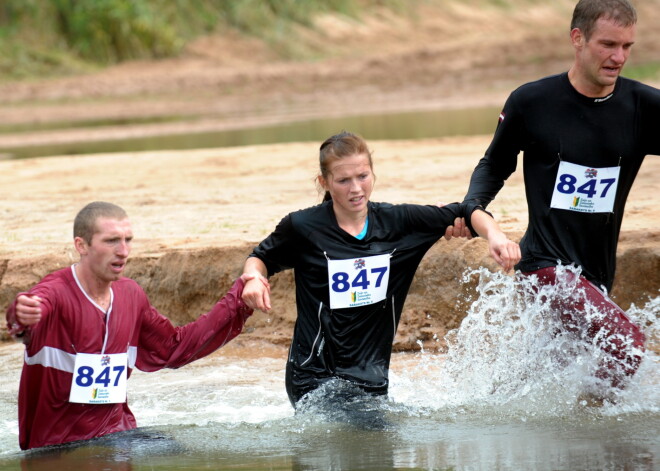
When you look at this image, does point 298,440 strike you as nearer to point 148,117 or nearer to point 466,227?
point 466,227

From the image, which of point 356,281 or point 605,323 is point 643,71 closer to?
point 605,323

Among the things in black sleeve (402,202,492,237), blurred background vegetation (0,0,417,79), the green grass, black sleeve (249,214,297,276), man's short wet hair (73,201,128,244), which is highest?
blurred background vegetation (0,0,417,79)

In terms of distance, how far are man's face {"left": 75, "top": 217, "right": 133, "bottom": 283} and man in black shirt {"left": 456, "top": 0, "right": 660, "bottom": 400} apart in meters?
1.95

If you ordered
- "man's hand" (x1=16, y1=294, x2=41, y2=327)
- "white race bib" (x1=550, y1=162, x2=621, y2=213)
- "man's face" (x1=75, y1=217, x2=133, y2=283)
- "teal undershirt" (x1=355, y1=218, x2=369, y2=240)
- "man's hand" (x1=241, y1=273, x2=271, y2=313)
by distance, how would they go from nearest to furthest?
"man's hand" (x1=16, y1=294, x2=41, y2=327), "man's face" (x1=75, y1=217, x2=133, y2=283), "man's hand" (x1=241, y1=273, x2=271, y2=313), "white race bib" (x1=550, y1=162, x2=621, y2=213), "teal undershirt" (x1=355, y1=218, x2=369, y2=240)

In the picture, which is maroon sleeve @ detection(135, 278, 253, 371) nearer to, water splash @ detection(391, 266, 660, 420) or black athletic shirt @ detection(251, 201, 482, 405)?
black athletic shirt @ detection(251, 201, 482, 405)

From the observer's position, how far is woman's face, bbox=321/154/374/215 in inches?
219

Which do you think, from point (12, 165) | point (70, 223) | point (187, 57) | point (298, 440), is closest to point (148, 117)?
point (187, 57)

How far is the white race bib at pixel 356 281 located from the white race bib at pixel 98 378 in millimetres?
1030

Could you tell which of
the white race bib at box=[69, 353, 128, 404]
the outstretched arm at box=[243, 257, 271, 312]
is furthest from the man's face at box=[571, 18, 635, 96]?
the white race bib at box=[69, 353, 128, 404]

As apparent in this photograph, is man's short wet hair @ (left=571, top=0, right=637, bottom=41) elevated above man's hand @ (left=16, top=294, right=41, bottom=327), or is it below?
above

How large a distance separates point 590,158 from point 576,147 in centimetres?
8

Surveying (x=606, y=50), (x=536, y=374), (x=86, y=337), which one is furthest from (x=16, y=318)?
(x=606, y=50)

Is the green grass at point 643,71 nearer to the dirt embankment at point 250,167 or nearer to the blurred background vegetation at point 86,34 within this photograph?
the dirt embankment at point 250,167

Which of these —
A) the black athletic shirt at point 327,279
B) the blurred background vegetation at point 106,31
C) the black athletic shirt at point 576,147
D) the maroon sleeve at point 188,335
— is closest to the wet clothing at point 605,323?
the black athletic shirt at point 576,147
